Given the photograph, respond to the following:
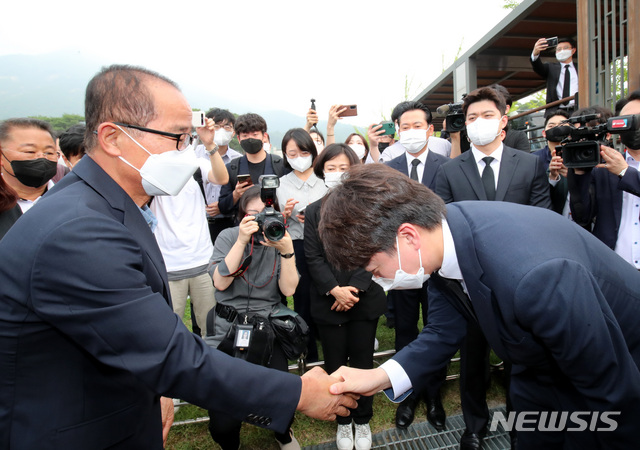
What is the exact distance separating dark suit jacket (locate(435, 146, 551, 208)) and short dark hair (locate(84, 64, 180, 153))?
247 centimetres

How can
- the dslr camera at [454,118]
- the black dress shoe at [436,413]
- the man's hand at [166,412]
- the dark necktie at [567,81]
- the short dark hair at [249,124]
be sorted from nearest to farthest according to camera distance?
the man's hand at [166,412], the black dress shoe at [436,413], the dslr camera at [454,118], the short dark hair at [249,124], the dark necktie at [567,81]

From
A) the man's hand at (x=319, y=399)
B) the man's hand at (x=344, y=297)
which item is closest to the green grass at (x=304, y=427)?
the man's hand at (x=344, y=297)

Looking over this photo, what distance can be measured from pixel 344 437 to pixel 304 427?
399mm

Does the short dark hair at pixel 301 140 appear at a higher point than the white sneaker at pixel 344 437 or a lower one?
higher

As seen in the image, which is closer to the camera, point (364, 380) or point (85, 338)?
point (85, 338)

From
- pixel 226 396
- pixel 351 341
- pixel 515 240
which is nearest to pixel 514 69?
pixel 351 341

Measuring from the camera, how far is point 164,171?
5.28ft

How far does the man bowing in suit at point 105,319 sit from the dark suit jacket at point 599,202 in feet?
8.91

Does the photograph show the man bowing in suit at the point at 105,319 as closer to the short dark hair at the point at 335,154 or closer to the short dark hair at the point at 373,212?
the short dark hair at the point at 373,212

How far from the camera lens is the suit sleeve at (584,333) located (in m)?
1.24

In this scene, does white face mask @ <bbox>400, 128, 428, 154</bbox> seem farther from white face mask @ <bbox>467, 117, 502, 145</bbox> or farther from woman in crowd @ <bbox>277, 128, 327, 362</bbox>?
woman in crowd @ <bbox>277, 128, 327, 362</bbox>

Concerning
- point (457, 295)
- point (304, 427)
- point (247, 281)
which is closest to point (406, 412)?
point (304, 427)

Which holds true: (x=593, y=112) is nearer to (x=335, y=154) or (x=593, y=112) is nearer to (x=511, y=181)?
(x=511, y=181)

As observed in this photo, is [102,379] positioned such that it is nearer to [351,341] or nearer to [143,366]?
[143,366]
